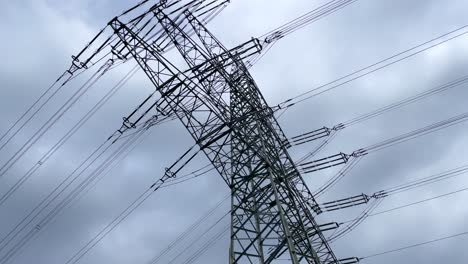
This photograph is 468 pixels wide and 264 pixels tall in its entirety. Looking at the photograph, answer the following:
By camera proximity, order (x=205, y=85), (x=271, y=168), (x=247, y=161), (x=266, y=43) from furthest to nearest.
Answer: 1. (x=266, y=43)
2. (x=205, y=85)
3. (x=247, y=161)
4. (x=271, y=168)

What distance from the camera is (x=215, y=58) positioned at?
701 inches

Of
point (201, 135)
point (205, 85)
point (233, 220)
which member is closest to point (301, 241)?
point (233, 220)

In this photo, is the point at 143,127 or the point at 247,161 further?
the point at 143,127

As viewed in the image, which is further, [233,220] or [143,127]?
[143,127]

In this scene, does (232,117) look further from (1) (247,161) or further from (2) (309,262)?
(2) (309,262)

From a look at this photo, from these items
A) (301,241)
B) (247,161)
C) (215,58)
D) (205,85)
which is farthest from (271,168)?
(215,58)

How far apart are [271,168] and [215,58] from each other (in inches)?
202

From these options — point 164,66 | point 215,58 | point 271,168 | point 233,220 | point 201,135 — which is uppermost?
point 215,58

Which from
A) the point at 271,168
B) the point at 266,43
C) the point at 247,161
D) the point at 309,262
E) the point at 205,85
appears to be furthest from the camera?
the point at 266,43

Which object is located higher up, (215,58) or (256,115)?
(215,58)

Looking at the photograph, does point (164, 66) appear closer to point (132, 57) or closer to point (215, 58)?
point (132, 57)

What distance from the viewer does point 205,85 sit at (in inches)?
666

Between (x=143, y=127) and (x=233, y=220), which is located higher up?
(x=143, y=127)

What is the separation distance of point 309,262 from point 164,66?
7.44 meters
